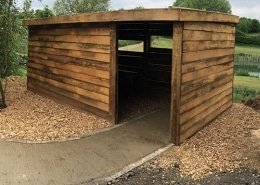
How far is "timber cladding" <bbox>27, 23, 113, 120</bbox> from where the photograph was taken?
7.37 meters

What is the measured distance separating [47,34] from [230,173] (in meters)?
6.10

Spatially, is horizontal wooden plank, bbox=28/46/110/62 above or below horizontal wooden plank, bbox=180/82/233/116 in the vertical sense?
above

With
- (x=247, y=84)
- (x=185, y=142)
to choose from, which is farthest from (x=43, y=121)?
(x=247, y=84)

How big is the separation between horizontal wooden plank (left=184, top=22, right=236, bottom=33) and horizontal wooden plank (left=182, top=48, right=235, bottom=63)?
41 centimetres

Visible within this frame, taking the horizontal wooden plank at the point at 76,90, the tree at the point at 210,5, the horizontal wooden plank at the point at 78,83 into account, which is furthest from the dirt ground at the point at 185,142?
the tree at the point at 210,5

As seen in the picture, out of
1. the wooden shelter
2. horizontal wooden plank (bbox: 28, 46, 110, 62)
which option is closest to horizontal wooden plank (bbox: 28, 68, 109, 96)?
the wooden shelter

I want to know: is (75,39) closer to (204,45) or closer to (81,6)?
(204,45)

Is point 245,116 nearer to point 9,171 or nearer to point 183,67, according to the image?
point 183,67

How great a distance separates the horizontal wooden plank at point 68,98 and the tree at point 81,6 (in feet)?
48.4

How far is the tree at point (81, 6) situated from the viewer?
2458 cm

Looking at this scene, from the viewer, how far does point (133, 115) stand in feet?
26.6

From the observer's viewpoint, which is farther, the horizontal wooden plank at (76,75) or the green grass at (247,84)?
the green grass at (247,84)

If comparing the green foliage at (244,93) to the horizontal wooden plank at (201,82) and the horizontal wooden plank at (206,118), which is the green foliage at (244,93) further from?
the horizontal wooden plank at (201,82)

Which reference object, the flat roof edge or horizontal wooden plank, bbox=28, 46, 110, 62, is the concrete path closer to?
horizontal wooden plank, bbox=28, 46, 110, 62
